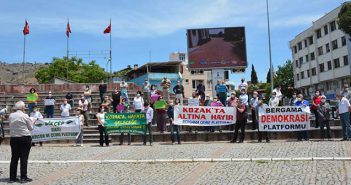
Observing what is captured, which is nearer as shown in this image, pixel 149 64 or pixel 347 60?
pixel 347 60

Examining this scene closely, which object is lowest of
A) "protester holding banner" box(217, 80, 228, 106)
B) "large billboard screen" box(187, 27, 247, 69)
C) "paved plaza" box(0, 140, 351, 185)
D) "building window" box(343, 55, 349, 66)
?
"paved plaza" box(0, 140, 351, 185)

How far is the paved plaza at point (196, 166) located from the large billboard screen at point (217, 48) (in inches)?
511

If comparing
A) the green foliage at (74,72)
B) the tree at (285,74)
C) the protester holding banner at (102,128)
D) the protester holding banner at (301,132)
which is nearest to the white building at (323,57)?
the tree at (285,74)

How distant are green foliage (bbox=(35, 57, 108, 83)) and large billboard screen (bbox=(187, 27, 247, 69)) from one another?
44.2 meters

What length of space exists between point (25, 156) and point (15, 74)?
94948 mm

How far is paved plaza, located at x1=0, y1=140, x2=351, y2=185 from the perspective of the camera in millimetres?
9500

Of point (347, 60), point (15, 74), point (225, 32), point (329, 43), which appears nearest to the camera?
point (225, 32)

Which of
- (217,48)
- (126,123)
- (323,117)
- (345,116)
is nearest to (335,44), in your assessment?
(217,48)

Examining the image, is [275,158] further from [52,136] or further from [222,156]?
[52,136]

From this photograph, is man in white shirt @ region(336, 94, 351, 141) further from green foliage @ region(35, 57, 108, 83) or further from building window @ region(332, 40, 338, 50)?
green foliage @ region(35, 57, 108, 83)

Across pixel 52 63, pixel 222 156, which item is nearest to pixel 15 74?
pixel 52 63

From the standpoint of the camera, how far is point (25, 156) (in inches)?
387

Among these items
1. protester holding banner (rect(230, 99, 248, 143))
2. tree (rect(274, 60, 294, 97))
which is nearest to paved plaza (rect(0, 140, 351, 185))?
protester holding banner (rect(230, 99, 248, 143))

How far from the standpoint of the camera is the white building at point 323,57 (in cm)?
6066
